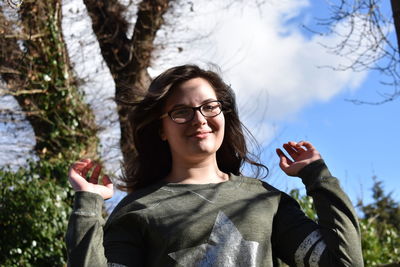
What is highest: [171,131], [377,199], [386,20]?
[386,20]

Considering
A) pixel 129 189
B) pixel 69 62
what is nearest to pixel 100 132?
pixel 69 62

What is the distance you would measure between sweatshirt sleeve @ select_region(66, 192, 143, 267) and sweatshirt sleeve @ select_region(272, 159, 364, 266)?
489mm

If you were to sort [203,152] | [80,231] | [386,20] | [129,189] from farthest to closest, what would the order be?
[386,20] < [129,189] < [203,152] < [80,231]

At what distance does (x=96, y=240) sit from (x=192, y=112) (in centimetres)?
55

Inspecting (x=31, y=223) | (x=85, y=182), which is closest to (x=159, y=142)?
(x=85, y=182)

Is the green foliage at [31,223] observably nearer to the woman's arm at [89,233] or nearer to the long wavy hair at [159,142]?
the long wavy hair at [159,142]

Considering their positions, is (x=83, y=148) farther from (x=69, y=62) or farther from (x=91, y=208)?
(x=91, y=208)

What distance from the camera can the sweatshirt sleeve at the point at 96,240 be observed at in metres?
1.82

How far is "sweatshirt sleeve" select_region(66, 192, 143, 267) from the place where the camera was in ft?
5.98

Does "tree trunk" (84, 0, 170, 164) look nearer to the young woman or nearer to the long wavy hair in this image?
the long wavy hair

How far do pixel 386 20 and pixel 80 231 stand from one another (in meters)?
3.98

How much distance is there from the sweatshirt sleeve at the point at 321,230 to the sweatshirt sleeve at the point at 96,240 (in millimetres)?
489

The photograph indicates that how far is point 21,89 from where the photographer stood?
655 centimetres

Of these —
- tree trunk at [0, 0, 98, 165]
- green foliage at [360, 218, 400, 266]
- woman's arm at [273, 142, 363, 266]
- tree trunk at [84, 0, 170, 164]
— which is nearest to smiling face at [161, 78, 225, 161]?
woman's arm at [273, 142, 363, 266]
